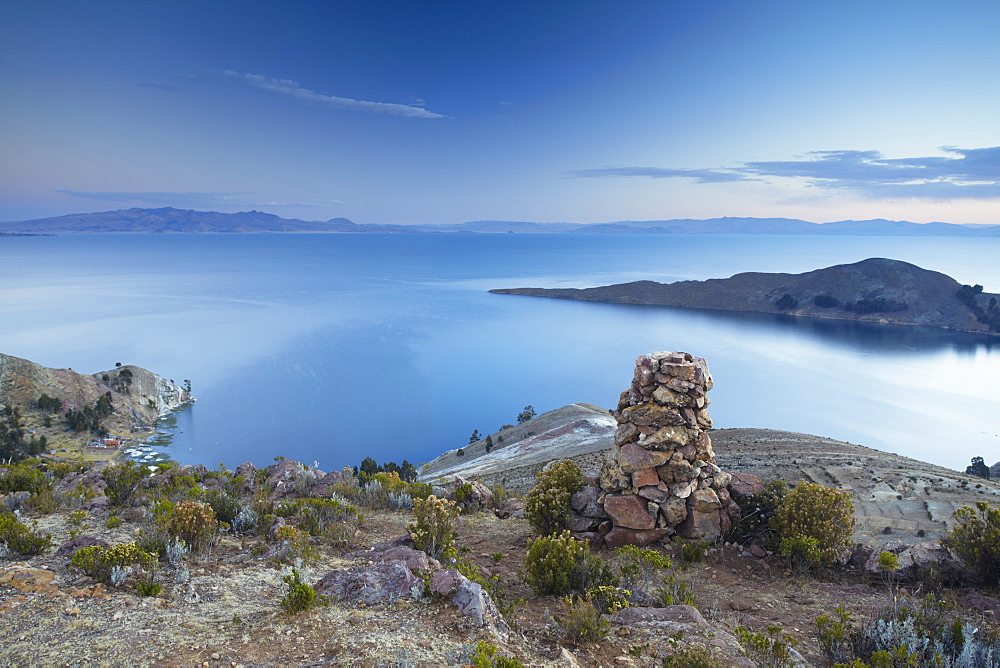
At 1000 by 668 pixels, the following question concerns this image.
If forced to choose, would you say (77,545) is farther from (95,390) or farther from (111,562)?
(95,390)

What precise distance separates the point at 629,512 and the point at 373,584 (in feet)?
17.8

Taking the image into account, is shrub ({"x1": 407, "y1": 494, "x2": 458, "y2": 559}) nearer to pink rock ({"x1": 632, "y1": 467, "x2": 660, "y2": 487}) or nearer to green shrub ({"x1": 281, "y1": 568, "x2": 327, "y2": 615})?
green shrub ({"x1": 281, "y1": 568, "x2": 327, "y2": 615})

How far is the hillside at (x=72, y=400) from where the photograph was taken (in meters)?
44.2

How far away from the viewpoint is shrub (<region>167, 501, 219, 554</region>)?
8.18 metres

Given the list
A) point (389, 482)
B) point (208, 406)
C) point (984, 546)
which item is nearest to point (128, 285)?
point (208, 406)

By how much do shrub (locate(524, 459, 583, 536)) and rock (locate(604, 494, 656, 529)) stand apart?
2.85 ft

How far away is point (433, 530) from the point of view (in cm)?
868

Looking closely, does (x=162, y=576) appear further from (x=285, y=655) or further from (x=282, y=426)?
(x=282, y=426)

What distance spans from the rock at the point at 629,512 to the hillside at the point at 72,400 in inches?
1870

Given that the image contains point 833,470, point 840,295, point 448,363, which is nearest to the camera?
point 833,470

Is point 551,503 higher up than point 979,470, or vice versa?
point 551,503

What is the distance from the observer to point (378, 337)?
91.8m

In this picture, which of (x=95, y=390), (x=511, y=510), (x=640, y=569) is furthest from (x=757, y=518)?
(x=95, y=390)

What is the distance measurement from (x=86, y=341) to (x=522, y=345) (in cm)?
7419
